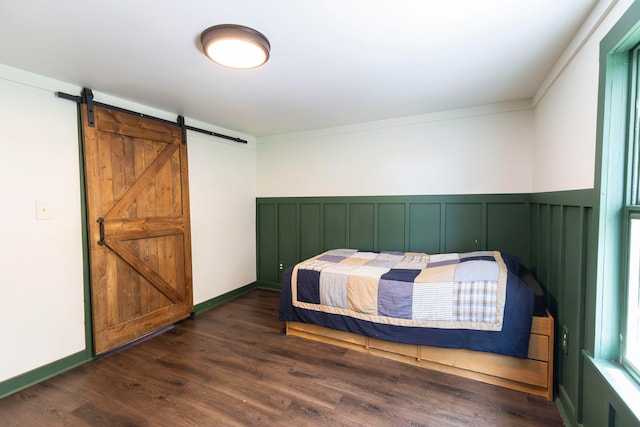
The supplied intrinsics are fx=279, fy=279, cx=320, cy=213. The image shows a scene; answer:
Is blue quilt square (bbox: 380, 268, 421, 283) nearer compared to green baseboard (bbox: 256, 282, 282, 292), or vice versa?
blue quilt square (bbox: 380, 268, 421, 283)

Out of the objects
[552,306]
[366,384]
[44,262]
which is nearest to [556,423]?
[552,306]

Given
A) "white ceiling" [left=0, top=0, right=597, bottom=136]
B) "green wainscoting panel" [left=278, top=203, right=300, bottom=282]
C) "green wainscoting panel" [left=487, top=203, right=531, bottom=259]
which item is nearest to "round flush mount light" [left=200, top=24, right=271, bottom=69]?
"white ceiling" [left=0, top=0, right=597, bottom=136]

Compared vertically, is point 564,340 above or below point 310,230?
below

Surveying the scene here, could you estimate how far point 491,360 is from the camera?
6.89ft

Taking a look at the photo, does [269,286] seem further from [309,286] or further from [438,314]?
[438,314]

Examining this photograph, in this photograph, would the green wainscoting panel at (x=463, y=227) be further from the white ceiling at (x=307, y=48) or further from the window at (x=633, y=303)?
the window at (x=633, y=303)

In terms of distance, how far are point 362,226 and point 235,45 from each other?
2.66 metres

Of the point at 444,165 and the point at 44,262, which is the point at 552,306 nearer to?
the point at 444,165

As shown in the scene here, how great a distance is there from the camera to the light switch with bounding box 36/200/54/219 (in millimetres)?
2191

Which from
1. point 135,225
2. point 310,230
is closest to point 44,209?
point 135,225

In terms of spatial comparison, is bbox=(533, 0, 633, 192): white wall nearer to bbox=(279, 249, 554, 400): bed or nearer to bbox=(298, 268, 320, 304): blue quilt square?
bbox=(279, 249, 554, 400): bed

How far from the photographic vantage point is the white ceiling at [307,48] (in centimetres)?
147

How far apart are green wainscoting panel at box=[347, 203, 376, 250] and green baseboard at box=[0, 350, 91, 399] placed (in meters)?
3.02

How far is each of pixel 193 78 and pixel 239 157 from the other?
1.91m
